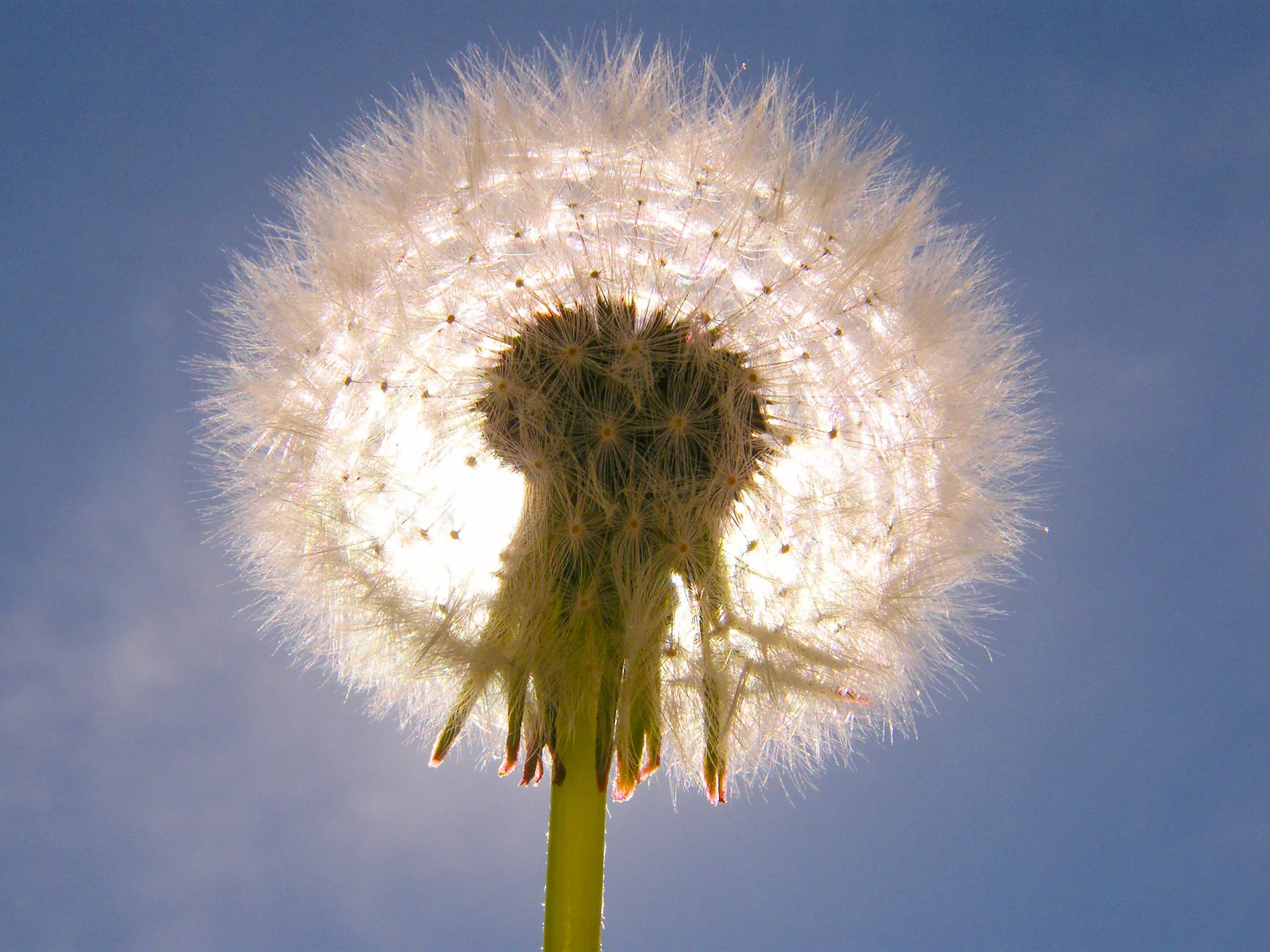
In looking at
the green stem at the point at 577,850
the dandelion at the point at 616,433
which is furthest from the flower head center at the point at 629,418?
the green stem at the point at 577,850

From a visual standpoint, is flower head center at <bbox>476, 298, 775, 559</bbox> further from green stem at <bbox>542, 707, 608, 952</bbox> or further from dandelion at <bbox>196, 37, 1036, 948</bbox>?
green stem at <bbox>542, 707, 608, 952</bbox>

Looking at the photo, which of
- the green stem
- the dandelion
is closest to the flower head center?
the dandelion

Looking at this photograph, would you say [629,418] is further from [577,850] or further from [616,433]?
[577,850]

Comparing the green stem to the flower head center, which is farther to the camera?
the flower head center

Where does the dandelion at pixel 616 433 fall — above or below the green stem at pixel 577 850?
above

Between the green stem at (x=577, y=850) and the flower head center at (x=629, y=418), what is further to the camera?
the flower head center at (x=629, y=418)

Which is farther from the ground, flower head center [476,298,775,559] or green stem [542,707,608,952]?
flower head center [476,298,775,559]

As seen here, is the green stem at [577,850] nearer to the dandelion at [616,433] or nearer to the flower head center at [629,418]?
the dandelion at [616,433]

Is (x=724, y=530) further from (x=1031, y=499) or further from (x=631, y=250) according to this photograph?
(x=1031, y=499)

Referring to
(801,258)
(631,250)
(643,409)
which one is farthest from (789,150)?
(643,409)
